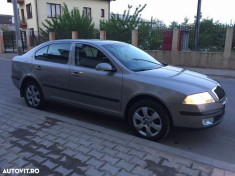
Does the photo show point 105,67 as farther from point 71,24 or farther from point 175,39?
point 71,24

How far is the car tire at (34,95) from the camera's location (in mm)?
5107

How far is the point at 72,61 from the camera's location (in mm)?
4500

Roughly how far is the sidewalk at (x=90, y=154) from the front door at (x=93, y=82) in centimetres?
48

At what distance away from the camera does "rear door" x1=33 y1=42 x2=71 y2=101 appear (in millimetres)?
A: 4598

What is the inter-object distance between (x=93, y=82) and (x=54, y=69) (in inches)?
42.7

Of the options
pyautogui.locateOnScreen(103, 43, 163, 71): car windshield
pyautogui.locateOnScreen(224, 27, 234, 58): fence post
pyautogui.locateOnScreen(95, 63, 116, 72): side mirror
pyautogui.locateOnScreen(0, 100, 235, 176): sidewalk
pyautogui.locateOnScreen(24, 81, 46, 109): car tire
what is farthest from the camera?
pyautogui.locateOnScreen(224, 27, 234, 58): fence post

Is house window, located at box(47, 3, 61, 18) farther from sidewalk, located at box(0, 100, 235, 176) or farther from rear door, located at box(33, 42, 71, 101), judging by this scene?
sidewalk, located at box(0, 100, 235, 176)

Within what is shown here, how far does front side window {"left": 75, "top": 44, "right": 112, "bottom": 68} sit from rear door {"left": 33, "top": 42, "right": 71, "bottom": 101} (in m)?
0.25

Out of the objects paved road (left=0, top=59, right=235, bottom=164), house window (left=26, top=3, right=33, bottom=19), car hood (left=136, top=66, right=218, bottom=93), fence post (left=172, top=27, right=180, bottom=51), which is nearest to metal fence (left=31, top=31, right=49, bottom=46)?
house window (left=26, top=3, right=33, bottom=19)

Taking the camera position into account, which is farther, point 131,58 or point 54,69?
point 54,69

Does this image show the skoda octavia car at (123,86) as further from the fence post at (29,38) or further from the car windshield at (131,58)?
the fence post at (29,38)

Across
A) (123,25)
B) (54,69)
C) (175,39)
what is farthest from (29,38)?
(54,69)

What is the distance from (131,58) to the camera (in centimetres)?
429

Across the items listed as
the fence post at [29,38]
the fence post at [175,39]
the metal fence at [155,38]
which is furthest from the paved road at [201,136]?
the fence post at [29,38]
